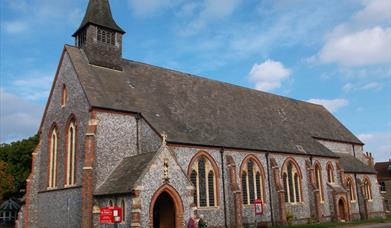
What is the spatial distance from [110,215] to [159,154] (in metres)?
4.62

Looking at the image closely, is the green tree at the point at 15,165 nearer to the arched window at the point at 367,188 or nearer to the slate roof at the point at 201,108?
the slate roof at the point at 201,108

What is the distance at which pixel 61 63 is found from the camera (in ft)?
105

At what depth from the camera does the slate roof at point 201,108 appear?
2970cm

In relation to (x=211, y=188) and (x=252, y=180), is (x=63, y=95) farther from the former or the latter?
(x=252, y=180)

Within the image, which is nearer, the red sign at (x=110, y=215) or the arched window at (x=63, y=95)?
the red sign at (x=110, y=215)

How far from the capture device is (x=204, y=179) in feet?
98.7

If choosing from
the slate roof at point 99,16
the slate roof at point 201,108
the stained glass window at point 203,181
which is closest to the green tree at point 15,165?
the slate roof at point 99,16

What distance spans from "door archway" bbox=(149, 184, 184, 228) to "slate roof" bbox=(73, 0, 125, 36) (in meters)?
15.2

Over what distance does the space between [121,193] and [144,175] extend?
174cm

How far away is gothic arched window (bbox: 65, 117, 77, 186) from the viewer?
27891mm

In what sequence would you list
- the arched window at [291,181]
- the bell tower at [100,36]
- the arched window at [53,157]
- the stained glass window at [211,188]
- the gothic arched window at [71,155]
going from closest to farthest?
the gothic arched window at [71,155] < the arched window at [53,157] < the stained glass window at [211,188] < the bell tower at [100,36] < the arched window at [291,181]

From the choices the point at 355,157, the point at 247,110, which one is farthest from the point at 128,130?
the point at 355,157

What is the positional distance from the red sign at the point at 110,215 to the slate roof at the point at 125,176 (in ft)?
4.77

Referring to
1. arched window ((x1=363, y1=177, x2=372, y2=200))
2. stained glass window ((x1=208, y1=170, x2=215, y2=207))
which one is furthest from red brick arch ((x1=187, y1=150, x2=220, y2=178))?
arched window ((x1=363, y1=177, x2=372, y2=200))
